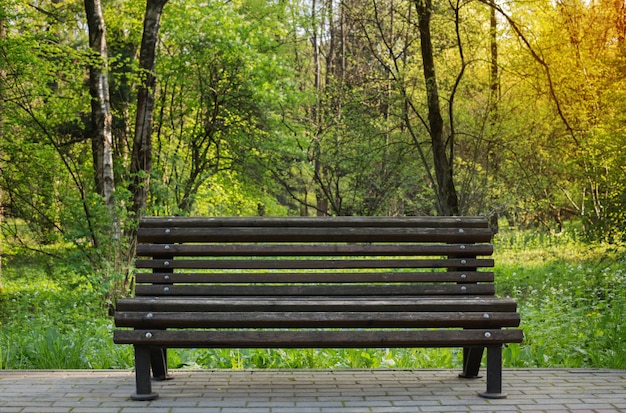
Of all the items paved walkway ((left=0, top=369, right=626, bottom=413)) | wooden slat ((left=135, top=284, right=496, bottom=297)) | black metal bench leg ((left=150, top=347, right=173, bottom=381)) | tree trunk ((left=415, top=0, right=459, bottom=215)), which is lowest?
paved walkway ((left=0, top=369, right=626, bottom=413))

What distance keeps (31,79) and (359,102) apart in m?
6.77

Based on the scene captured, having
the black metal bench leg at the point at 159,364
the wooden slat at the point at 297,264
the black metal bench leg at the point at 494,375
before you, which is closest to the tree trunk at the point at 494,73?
the wooden slat at the point at 297,264

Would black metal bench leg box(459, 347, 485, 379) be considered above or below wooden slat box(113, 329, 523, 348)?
below

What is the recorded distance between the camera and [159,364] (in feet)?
15.5

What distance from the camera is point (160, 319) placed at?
13.3 feet

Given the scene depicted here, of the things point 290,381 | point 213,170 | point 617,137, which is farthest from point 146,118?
point 290,381

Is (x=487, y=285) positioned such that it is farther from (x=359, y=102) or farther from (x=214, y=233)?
(x=359, y=102)

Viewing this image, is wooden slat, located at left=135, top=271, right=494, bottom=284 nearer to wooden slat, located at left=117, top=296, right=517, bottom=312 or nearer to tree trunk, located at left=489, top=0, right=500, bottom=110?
wooden slat, located at left=117, top=296, right=517, bottom=312

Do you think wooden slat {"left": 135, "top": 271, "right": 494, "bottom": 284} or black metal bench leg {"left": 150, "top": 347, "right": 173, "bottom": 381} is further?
black metal bench leg {"left": 150, "top": 347, "right": 173, "bottom": 381}

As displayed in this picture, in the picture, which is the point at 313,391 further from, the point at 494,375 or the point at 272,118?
the point at 272,118

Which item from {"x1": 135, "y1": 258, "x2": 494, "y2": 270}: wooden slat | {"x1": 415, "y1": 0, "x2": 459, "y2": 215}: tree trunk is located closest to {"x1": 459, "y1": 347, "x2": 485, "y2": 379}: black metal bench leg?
{"x1": 135, "y1": 258, "x2": 494, "y2": 270}: wooden slat

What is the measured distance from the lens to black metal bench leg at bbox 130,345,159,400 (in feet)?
13.7

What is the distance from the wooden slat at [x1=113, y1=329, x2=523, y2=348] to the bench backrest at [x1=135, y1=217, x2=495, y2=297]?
454mm

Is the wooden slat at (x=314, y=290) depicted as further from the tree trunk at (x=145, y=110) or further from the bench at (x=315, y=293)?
the tree trunk at (x=145, y=110)
